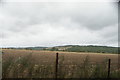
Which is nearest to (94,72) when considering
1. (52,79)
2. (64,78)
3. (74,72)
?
(74,72)

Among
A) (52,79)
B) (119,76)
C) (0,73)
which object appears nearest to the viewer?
(0,73)

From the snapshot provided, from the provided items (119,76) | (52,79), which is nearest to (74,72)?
(52,79)

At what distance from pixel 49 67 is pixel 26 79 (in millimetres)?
1032

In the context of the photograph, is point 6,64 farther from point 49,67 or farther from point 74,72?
point 74,72

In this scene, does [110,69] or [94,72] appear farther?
[110,69]

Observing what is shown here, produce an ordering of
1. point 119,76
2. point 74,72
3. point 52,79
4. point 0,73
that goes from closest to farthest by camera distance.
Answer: point 0,73 → point 52,79 → point 74,72 → point 119,76

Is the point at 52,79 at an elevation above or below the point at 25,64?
below

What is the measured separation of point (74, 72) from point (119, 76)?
2125 mm

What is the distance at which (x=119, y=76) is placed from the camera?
7.96 meters

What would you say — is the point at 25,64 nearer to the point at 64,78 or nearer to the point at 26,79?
the point at 26,79

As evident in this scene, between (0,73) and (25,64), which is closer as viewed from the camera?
(0,73)

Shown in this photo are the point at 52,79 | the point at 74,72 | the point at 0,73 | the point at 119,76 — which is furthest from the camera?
the point at 119,76

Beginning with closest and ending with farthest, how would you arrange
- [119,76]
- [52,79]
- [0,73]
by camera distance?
[0,73] → [52,79] → [119,76]

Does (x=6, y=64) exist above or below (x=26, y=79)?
above
